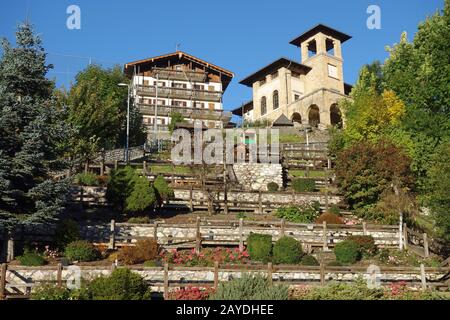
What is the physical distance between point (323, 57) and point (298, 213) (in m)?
43.8

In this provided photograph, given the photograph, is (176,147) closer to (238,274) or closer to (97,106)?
(97,106)

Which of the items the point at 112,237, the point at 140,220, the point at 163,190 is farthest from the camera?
the point at 163,190

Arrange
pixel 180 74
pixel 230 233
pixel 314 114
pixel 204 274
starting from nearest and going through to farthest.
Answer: pixel 204 274, pixel 230 233, pixel 314 114, pixel 180 74

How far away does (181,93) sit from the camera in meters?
68.9

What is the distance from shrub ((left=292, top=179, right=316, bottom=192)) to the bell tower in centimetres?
3197

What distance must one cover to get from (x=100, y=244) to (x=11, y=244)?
12.5 ft

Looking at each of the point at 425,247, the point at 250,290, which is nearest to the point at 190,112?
the point at 425,247

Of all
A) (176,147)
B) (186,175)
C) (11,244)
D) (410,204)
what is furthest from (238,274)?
(176,147)

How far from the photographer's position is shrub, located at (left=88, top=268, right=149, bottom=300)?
45.3ft

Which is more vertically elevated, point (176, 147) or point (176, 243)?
point (176, 147)

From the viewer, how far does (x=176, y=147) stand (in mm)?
45156

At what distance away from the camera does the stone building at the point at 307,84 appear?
62594 millimetres

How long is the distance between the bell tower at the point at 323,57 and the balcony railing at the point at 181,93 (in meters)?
13.7

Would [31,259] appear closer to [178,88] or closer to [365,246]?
[365,246]
